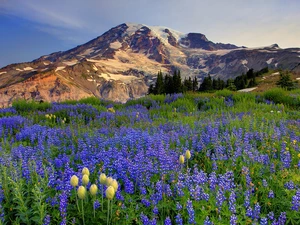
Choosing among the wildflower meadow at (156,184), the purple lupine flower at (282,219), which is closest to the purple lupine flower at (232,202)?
the wildflower meadow at (156,184)

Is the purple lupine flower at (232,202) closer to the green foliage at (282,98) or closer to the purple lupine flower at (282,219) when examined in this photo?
the purple lupine flower at (282,219)

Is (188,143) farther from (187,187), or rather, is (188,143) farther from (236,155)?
(187,187)

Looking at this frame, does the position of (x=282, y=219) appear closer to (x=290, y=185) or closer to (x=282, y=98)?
(x=290, y=185)

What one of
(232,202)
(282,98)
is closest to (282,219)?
(232,202)

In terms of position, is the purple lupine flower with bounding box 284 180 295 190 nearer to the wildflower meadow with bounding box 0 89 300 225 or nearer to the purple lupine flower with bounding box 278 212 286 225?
the wildflower meadow with bounding box 0 89 300 225

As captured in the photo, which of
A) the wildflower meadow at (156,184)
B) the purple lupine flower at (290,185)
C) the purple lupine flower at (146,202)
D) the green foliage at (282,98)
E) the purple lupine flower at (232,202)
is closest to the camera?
the purple lupine flower at (232,202)

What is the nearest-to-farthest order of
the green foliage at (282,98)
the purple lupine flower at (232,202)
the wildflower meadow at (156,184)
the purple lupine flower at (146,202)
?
the purple lupine flower at (232,202) → the wildflower meadow at (156,184) → the purple lupine flower at (146,202) → the green foliage at (282,98)

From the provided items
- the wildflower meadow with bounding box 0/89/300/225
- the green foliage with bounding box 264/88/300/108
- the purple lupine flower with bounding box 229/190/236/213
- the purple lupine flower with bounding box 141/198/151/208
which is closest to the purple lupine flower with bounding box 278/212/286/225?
the wildflower meadow with bounding box 0/89/300/225

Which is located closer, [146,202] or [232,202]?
[232,202]

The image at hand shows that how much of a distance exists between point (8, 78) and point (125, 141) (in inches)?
6930

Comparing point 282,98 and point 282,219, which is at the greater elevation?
point 282,98

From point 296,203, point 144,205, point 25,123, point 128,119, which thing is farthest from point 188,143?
point 25,123

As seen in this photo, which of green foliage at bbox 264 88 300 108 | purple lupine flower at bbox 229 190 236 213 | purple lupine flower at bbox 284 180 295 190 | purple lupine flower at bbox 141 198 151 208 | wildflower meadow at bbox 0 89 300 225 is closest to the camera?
purple lupine flower at bbox 229 190 236 213

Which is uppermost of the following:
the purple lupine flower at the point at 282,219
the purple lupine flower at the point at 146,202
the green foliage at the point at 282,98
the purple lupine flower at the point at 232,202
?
the green foliage at the point at 282,98
